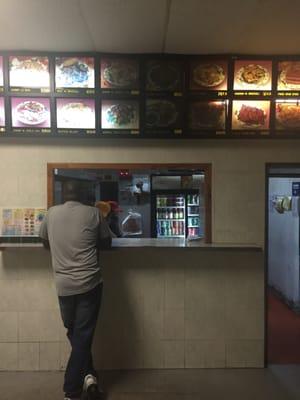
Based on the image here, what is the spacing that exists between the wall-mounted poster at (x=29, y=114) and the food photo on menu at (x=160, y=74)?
86 centimetres

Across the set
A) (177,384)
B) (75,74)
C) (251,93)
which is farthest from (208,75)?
(177,384)

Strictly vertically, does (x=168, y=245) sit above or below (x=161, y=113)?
below

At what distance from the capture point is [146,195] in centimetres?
542

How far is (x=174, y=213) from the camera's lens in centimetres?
570

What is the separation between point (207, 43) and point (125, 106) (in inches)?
32.1

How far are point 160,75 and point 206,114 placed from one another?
19.8 inches

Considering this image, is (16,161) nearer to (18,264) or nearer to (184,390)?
(18,264)

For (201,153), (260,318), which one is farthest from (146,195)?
(260,318)

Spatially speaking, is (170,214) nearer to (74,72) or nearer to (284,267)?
(284,267)

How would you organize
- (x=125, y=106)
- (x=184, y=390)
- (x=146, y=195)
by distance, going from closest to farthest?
1. (x=184, y=390)
2. (x=125, y=106)
3. (x=146, y=195)

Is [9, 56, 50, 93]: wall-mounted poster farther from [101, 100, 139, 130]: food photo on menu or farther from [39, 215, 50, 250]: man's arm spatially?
[39, 215, 50, 250]: man's arm

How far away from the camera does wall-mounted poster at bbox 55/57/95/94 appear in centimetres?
313

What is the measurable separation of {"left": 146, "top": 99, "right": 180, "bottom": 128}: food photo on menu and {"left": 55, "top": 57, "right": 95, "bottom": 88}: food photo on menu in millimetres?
514

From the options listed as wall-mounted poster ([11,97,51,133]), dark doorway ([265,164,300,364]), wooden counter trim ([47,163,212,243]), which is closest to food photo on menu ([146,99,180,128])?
wooden counter trim ([47,163,212,243])
